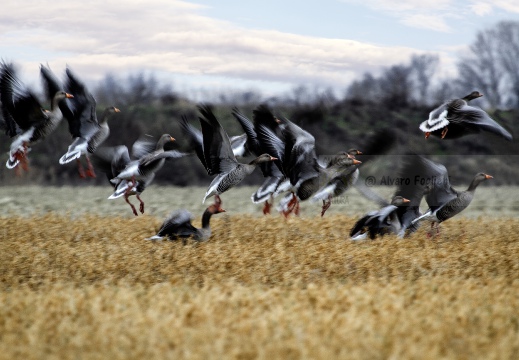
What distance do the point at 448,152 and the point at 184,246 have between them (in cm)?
2564

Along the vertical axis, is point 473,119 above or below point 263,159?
above

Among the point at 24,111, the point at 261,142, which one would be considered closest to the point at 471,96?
the point at 261,142

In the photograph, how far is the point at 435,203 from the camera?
12.1 m

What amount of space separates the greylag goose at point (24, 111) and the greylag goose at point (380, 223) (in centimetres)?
481

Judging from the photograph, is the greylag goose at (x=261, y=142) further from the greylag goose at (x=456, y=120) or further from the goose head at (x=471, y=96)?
the goose head at (x=471, y=96)

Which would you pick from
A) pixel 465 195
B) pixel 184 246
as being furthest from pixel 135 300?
pixel 465 195

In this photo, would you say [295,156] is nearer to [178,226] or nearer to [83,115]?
[178,226]

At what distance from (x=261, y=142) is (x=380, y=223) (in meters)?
2.26

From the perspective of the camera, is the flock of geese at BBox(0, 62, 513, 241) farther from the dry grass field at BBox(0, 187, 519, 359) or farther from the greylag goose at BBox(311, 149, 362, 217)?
the dry grass field at BBox(0, 187, 519, 359)

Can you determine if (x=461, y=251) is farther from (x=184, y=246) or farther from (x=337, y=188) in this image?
(x=184, y=246)

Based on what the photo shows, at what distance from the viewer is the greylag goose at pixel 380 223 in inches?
470

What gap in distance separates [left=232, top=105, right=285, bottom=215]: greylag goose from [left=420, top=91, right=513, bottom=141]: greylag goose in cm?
231

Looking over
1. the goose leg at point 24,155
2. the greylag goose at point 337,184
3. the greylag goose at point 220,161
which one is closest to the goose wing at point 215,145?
the greylag goose at point 220,161

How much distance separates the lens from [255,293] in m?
7.70
